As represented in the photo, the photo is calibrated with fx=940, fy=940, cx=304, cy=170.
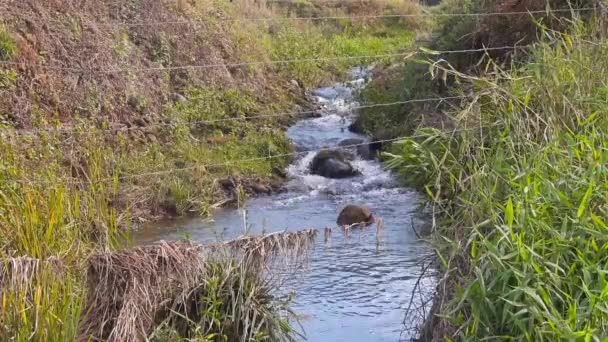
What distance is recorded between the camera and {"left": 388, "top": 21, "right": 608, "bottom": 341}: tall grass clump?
373 centimetres

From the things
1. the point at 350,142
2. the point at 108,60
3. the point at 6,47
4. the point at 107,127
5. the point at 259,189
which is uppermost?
the point at 6,47

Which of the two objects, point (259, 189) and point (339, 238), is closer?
point (339, 238)

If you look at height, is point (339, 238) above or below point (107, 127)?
below

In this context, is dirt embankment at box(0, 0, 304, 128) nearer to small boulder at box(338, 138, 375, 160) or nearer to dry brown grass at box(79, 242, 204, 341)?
small boulder at box(338, 138, 375, 160)

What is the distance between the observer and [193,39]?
1407cm

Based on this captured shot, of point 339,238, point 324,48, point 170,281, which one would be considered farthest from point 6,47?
point 324,48

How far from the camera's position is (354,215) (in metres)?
9.45

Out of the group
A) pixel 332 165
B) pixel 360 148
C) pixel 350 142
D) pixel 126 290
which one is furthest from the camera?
pixel 350 142

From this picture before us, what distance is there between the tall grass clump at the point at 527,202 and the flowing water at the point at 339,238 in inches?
46.4

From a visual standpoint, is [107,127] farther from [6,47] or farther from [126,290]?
[126,290]

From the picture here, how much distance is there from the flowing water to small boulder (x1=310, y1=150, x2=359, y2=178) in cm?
13

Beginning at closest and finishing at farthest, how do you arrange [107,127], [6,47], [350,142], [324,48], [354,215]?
1. [354,215]
2. [6,47]
3. [107,127]
4. [350,142]
5. [324,48]

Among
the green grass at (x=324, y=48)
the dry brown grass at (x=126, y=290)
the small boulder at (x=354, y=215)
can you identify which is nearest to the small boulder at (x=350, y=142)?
the green grass at (x=324, y=48)

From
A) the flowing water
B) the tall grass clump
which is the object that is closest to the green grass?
the flowing water
